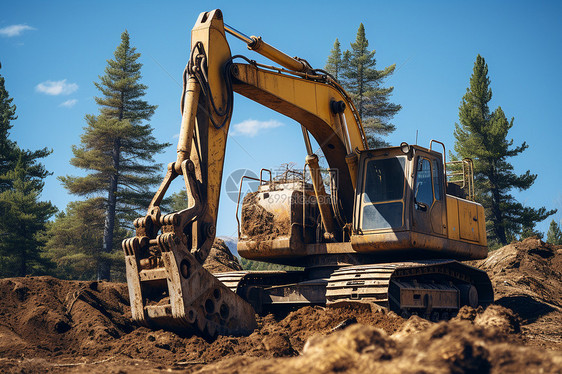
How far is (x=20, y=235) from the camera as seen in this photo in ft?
94.0

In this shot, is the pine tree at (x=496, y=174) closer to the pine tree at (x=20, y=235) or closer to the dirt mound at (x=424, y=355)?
the pine tree at (x=20, y=235)

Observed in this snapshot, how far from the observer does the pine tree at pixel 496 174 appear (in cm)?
3325

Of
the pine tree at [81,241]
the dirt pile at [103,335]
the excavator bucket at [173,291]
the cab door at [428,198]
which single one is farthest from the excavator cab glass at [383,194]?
the pine tree at [81,241]

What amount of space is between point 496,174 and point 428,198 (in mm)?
24711

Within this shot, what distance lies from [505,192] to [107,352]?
3047 cm

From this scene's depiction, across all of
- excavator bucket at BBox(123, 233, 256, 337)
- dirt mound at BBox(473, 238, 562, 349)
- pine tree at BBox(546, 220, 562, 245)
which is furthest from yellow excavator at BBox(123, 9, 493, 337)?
pine tree at BBox(546, 220, 562, 245)

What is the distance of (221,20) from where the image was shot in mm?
9812

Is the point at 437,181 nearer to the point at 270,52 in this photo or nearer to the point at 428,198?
the point at 428,198

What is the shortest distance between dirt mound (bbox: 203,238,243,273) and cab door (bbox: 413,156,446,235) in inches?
348

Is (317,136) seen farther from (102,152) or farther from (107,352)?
(102,152)

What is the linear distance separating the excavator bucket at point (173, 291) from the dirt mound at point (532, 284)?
19.7 feet

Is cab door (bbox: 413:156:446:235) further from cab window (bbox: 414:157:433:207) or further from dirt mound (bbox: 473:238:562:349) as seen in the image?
dirt mound (bbox: 473:238:562:349)

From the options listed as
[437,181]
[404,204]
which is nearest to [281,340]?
[404,204]

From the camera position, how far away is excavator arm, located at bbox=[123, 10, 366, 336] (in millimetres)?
8219
